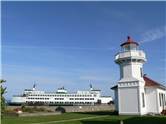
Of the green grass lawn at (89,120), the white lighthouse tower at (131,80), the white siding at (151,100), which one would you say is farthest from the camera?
the white siding at (151,100)

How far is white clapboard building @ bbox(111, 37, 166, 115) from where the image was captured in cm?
3152

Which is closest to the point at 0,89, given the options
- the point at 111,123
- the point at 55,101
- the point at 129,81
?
the point at 111,123

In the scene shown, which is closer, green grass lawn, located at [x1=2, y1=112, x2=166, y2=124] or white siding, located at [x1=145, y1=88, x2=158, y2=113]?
green grass lawn, located at [x1=2, y1=112, x2=166, y2=124]

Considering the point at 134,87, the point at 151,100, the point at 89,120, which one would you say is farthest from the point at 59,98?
the point at 89,120

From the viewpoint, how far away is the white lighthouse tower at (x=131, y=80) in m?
31.4

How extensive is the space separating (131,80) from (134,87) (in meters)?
0.87

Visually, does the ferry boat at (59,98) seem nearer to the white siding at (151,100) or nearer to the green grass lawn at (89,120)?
the white siding at (151,100)

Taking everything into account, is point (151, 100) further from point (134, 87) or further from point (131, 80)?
point (131, 80)

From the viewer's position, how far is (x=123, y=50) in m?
33.6

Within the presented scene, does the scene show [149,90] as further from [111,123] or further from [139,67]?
[111,123]

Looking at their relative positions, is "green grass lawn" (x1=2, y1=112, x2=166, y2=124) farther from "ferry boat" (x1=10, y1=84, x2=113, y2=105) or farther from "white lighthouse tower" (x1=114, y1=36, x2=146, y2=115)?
"ferry boat" (x1=10, y1=84, x2=113, y2=105)

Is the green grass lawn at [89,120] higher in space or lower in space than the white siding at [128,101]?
lower

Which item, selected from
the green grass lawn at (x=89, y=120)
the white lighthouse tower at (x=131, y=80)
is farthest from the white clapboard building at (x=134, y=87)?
the green grass lawn at (x=89, y=120)

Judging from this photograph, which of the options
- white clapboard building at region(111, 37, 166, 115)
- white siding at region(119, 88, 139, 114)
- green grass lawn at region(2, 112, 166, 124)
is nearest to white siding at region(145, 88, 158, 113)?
white clapboard building at region(111, 37, 166, 115)
